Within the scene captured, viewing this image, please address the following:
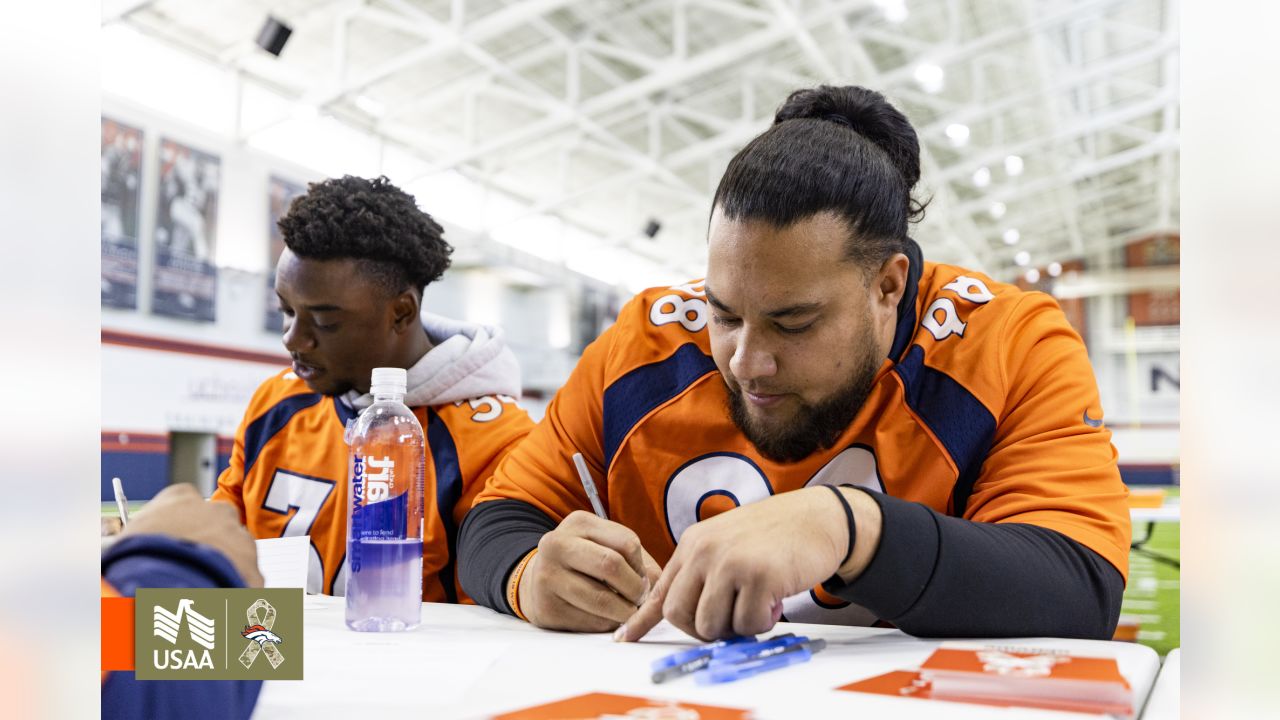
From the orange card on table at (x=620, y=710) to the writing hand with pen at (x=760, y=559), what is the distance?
125mm

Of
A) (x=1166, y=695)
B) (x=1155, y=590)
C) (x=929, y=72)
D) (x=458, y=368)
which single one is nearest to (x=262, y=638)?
(x=1166, y=695)

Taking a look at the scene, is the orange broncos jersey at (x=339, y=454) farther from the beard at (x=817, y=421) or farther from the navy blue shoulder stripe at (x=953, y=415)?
the navy blue shoulder stripe at (x=953, y=415)

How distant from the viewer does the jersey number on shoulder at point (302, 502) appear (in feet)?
2.44

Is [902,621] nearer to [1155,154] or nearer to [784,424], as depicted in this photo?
[784,424]

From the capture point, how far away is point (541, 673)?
59 centimetres

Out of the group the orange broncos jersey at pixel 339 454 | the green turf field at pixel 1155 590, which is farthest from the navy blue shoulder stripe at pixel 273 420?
the green turf field at pixel 1155 590

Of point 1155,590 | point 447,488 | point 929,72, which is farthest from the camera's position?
point 929,72

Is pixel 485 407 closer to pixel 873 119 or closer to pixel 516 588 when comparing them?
pixel 516 588

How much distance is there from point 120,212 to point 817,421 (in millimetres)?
558

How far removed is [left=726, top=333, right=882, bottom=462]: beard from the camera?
34.9 inches

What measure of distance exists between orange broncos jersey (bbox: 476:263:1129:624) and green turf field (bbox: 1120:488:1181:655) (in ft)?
8.41
